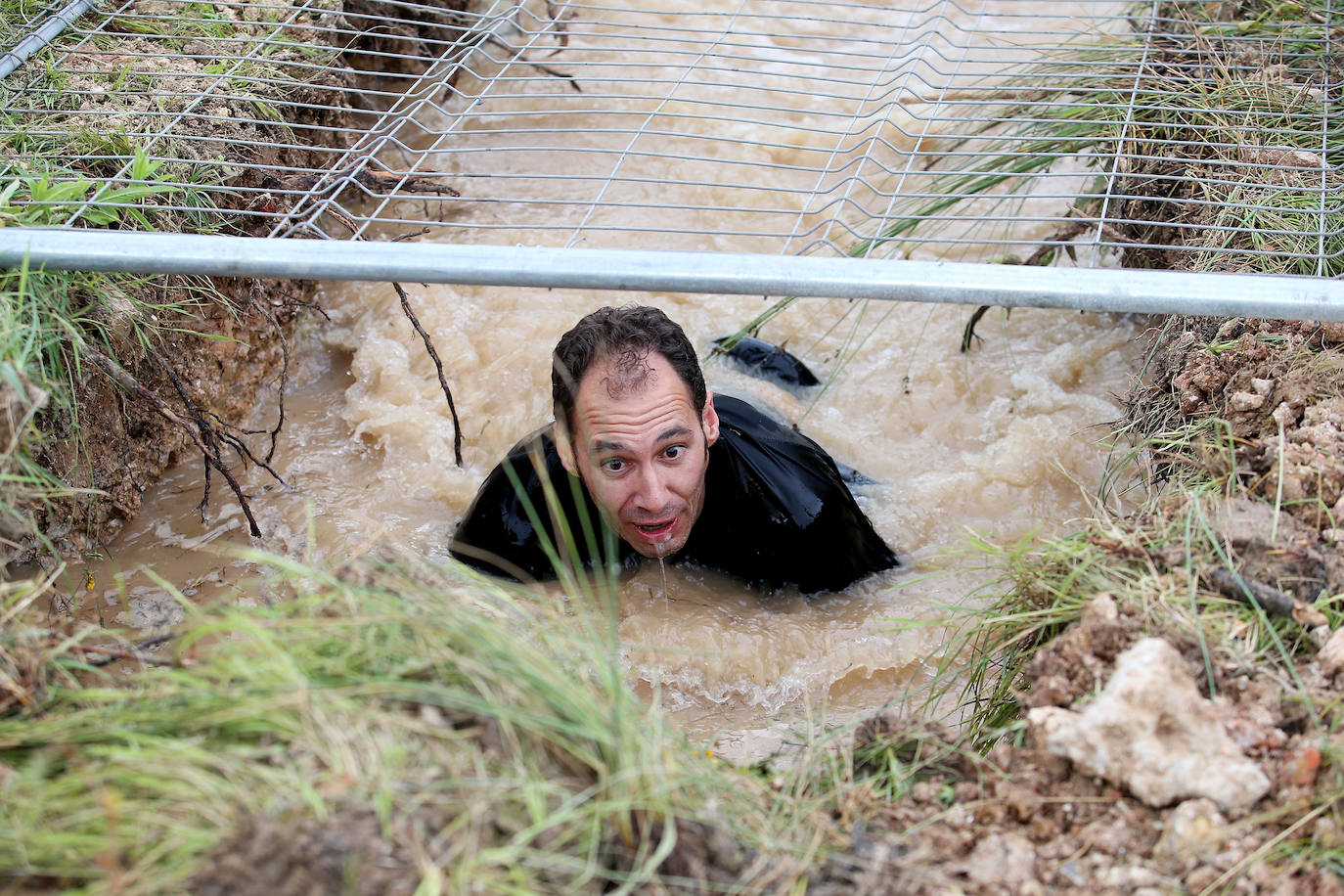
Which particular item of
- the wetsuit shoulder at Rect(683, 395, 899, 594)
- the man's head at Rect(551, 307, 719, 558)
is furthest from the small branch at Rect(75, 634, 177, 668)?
the wetsuit shoulder at Rect(683, 395, 899, 594)

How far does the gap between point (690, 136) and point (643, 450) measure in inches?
36.8

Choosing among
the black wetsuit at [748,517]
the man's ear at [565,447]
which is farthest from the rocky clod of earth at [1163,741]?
the man's ear at [565,447]

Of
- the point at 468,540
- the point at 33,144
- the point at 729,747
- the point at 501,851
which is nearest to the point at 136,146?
the point at 33,144

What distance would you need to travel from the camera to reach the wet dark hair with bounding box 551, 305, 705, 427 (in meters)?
3.41

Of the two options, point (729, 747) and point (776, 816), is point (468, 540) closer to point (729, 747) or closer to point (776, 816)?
point (729, 747)

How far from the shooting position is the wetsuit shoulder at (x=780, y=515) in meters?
3.76

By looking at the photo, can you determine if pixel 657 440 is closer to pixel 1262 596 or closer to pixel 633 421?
pixel 633 421

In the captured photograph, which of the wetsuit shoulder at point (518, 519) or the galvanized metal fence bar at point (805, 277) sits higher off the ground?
the galvanized metal fence bar at point (805, 277)

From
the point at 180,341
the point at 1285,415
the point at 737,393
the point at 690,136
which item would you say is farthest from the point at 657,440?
the point at 180,341

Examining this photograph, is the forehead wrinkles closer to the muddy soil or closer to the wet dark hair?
the wet dark hair

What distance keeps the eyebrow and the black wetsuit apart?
0.38 m

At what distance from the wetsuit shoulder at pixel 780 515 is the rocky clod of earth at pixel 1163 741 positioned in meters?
1.89

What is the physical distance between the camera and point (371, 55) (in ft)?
18.0

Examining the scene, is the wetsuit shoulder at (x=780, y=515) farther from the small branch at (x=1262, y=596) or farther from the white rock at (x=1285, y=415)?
the small branch at (x=1262, y=596)
